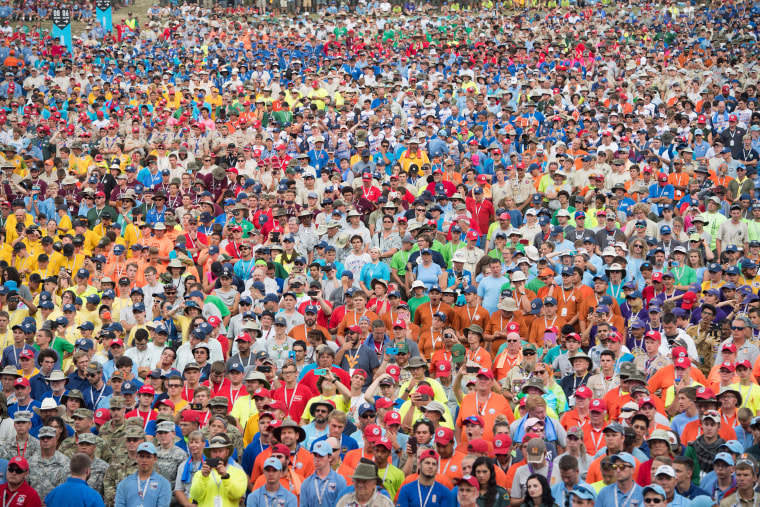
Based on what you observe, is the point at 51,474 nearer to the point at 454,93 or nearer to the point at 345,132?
the point at 345,132

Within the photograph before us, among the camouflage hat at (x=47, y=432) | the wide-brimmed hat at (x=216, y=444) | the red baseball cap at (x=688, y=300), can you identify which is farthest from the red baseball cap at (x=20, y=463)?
the red baseball cap at (x=688, y=300)

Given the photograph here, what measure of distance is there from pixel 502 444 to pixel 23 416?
16.7ft

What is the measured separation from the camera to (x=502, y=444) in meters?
8.96

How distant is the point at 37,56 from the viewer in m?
28.2

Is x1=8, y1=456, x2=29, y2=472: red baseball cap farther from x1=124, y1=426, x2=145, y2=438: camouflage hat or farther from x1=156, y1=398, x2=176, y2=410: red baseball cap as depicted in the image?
x1=156, y1=398, x2=176, y2=410: red baseball cap

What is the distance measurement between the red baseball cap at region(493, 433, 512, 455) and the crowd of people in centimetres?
10

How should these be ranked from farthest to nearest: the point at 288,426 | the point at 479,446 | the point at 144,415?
the point at 144,415, the point at 288,426, the point at 479,446

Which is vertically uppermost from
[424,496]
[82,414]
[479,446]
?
[479,446]

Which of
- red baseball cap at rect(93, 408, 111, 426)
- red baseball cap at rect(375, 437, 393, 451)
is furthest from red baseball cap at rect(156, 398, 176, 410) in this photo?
red baseball cap at rect(375, 437, 393, 451)

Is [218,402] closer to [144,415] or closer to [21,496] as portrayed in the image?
[144,415]

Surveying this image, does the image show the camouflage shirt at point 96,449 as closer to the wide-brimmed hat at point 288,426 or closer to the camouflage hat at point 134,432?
the camouflage hat at point 134,432

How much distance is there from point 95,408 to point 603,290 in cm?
700

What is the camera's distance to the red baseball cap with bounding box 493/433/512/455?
8.96m

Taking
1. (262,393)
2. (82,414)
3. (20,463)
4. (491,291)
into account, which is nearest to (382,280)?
(491,291)
